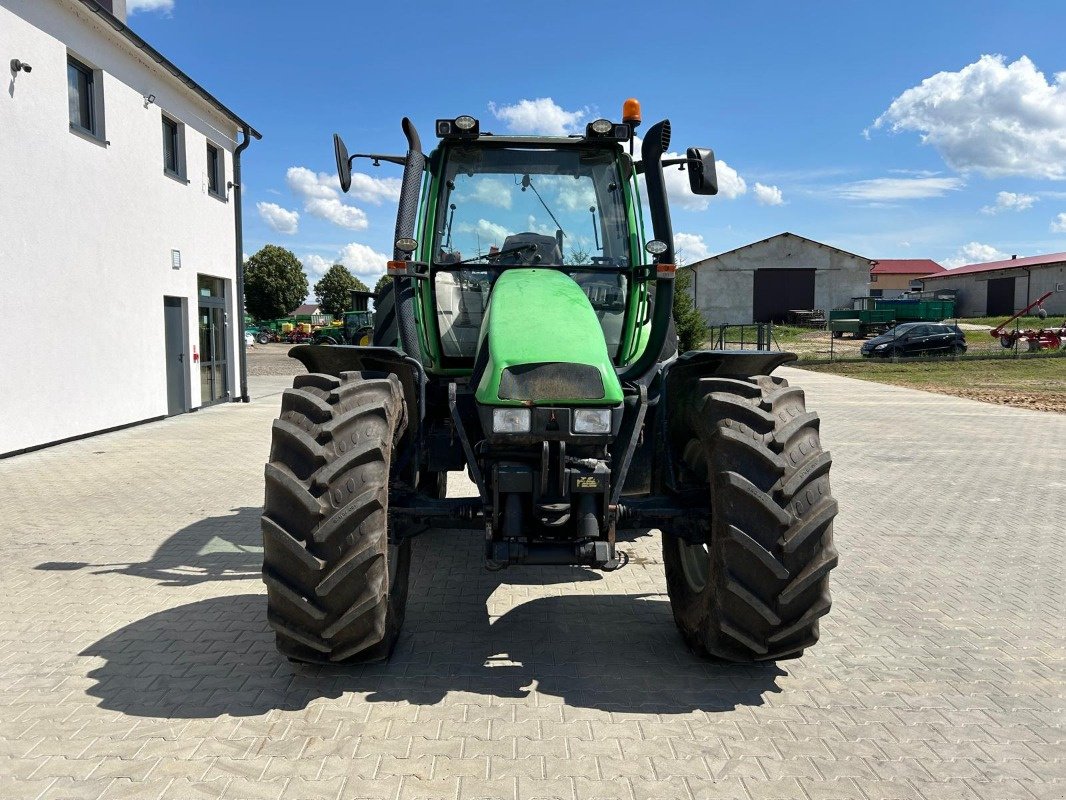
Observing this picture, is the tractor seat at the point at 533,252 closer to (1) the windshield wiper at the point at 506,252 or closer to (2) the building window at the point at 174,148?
(1) the windshield wiper at the point at 506,252

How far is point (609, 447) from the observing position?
3963 mm

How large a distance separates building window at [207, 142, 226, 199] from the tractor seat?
1328 centimetres

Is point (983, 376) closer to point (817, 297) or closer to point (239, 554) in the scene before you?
point (239, 554)

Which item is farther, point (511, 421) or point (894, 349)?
point (894, 349)

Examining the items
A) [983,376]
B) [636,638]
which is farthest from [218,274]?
[983,376]

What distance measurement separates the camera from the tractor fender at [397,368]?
4.19 m

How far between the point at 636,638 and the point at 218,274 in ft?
46.0

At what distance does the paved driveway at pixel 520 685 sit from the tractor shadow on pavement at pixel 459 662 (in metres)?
0.02

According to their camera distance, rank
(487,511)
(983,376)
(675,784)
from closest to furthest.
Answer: (675,784)
(487,511)
(983,376)

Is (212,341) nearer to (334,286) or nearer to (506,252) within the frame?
(506,252)

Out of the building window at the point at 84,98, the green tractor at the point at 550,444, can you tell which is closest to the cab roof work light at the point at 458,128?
the green tractor at the point at 550,444

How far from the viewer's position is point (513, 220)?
17.0 ft

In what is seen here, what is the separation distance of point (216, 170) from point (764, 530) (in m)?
15.9

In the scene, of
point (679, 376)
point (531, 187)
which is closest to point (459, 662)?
point (679, 376)
